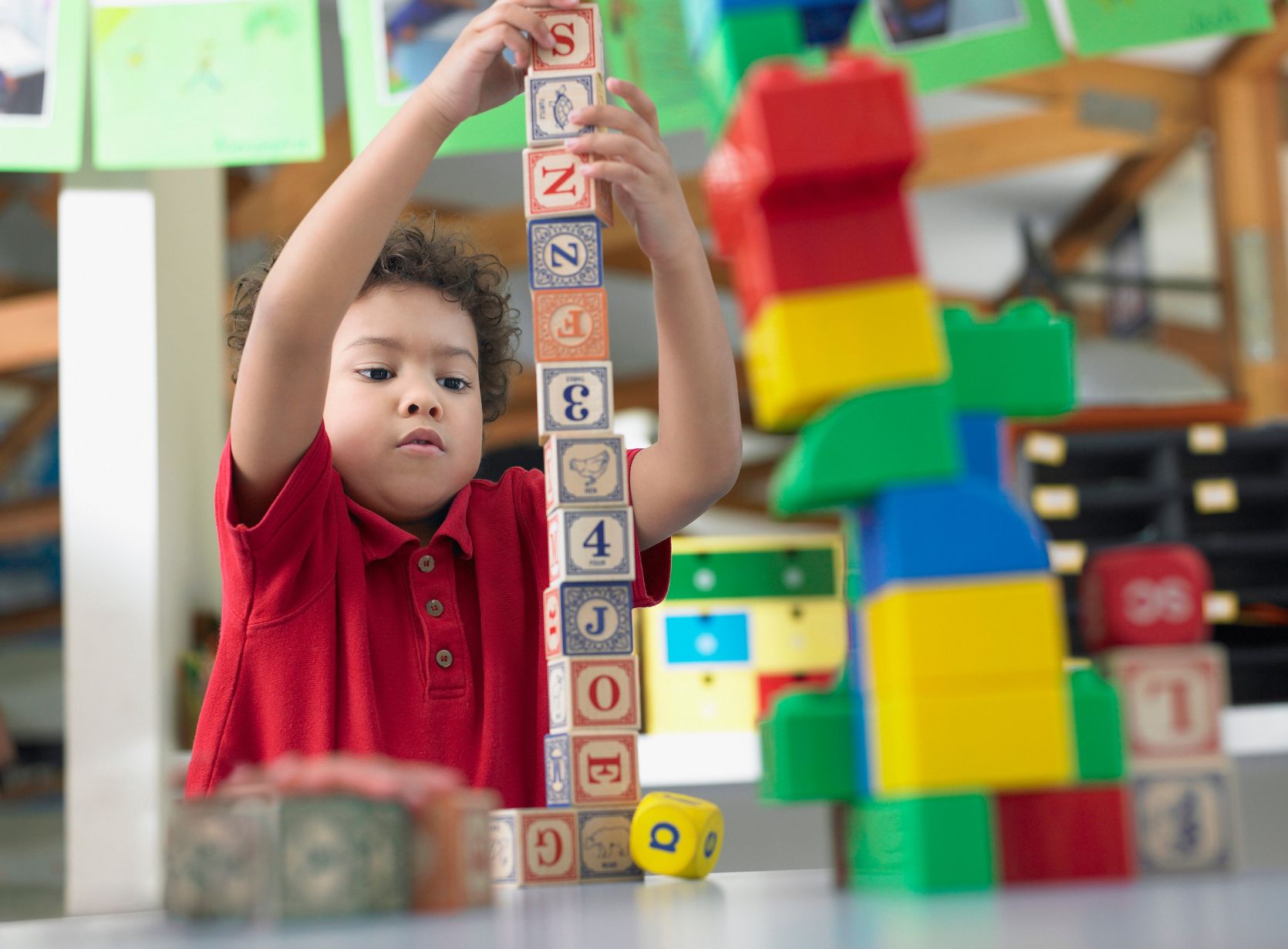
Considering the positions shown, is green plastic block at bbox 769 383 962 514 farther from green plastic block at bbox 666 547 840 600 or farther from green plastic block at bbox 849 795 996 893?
green plastic block at bbox 666 547 840 600

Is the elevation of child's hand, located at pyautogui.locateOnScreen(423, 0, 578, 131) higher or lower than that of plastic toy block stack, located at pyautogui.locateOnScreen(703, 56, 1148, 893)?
higher

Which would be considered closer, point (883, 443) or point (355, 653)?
point (883, 443)

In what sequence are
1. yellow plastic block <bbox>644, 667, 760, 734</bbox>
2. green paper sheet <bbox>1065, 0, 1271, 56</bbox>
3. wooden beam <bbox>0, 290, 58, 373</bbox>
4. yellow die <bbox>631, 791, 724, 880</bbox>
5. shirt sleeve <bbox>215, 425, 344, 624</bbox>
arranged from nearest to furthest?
yellow die <bbox>631, 791, 724, 880</bbox> < shirt sleeve <bbox>215, 425, 344, 624</bbox> < green paper sheet <bbox>1065, 0, 1271, 56</bbox> < yellow plastic block <bbox>644, 667, 760, 734</bbox> < wooden beam <bbox>0, 290, 58, 373</bbox>

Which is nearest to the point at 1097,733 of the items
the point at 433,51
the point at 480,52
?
the point at 480,52

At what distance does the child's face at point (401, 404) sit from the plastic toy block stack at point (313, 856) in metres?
0.61

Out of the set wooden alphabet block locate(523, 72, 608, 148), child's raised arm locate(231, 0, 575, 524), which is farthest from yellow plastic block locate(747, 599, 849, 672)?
wooden alphabet block locate(523, 72, 608, 148)

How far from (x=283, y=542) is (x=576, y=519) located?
307 millimetres

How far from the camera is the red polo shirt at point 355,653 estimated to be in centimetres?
103

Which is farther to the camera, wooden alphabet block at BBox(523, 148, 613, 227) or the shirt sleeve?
the shirt sleeve

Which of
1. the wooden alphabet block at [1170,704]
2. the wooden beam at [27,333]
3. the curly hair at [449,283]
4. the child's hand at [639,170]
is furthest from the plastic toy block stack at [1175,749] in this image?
the wooden beam at [27,333]

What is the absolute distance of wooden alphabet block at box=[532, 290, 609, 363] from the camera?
2.80ft

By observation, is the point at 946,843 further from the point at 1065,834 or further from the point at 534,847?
the point at 534,847

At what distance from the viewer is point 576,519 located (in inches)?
32.8

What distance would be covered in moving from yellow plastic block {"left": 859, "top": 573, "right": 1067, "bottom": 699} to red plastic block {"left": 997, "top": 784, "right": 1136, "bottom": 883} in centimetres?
6
